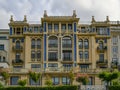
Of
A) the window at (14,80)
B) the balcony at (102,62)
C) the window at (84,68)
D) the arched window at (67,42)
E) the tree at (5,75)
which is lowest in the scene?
the window at (14,80)

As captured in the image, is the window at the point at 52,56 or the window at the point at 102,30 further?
the window at the point at 102,30

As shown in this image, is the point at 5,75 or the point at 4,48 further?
the point at 4,48

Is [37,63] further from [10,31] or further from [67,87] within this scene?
[67,87]

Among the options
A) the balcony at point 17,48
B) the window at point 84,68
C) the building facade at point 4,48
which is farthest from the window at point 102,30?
the building facade at point 4,48

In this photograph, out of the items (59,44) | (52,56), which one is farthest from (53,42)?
(52,56)

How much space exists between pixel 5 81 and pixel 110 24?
35.0 metres

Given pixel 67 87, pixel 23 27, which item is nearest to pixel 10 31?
pixel 23 27

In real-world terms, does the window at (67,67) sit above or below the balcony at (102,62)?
below

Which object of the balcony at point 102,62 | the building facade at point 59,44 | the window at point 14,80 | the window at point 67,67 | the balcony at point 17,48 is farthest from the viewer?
the balcony at point 17,48

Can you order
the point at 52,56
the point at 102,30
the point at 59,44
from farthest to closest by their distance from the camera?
the point at 102,30, the point at 59,44, the point at 52,56

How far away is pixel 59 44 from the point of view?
108 meters

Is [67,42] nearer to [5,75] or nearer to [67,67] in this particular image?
[67,67]

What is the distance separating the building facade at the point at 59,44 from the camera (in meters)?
107

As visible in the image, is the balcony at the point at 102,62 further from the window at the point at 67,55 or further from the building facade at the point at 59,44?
the window at the point at 67,55
